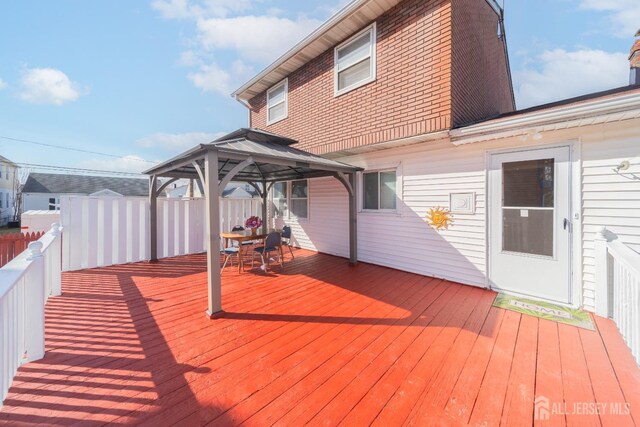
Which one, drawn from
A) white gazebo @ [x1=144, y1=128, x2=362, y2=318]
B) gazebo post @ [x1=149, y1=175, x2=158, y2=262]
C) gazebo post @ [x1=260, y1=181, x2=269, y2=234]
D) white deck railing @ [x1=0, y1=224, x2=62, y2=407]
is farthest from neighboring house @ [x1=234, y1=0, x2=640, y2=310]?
white deck railing @ [x1=0, y1=224, x2=62, y2=407]

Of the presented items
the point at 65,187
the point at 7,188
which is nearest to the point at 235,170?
the point at 65,187

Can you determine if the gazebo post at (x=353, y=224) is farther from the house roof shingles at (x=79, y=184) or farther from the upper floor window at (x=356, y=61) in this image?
the house roof shingles at (x=79, y=184)

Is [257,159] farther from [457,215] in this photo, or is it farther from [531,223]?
[531,223]

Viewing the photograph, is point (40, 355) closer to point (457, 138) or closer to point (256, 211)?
point (457, 138)

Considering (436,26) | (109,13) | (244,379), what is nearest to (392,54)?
(436,26)

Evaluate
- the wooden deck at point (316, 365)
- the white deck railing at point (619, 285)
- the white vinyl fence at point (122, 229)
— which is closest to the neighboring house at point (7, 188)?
the white vinyl fence at point (122, 229)

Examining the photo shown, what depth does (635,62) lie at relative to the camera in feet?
16.3

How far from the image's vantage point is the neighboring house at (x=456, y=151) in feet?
11.4

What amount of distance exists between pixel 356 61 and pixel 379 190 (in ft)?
10.8

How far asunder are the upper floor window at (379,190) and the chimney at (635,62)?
5.07 metres

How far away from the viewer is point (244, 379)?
2.22 meters

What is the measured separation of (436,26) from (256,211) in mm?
7522

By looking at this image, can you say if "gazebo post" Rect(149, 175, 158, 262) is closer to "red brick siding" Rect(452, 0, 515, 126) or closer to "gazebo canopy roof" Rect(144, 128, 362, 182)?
"gazebo canopy roof" Rect(144, 128, 362, 182)

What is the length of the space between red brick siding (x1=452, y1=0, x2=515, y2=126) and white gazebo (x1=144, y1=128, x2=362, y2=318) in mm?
2638
